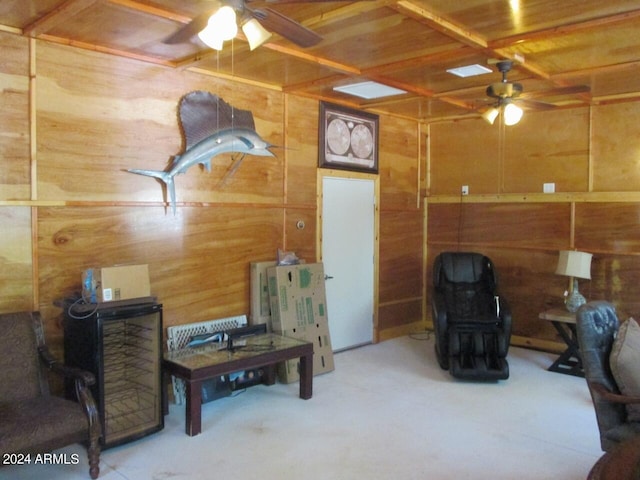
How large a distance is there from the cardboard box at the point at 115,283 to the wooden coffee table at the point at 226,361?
56cm

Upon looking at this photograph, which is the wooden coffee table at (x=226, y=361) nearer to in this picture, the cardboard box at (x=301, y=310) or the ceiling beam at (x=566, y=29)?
the cardboard box at (x=301, y=310)

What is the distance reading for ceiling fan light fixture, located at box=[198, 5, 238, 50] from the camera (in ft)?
7.78

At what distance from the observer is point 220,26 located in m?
2.44

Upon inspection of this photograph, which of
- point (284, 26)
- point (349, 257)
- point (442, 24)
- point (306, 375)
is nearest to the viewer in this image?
point (284, 26)

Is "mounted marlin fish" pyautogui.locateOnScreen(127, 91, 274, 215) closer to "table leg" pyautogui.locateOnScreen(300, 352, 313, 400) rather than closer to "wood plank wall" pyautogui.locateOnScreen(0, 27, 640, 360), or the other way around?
"wood plank wall" pyautogui.locateOnScreen(0, 27, 640, 360)

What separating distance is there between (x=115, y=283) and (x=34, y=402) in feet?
2.69

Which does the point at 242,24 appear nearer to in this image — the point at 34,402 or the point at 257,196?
the point at 34,402

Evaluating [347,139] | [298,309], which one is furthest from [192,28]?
[347,139]

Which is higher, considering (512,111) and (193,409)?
(512,111)

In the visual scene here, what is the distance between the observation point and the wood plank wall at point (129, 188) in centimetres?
350

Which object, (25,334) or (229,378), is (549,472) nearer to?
(229,378)

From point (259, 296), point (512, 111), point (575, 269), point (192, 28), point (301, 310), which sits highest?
point (192, 28)

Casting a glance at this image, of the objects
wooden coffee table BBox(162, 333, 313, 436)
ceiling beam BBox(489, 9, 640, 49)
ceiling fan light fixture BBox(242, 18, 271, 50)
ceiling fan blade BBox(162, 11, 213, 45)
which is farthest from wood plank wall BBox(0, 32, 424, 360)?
ceiling beam BBox(489, 9, 640, 49)

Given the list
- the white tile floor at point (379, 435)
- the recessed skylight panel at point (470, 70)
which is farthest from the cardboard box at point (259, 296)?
the recessed skylight panel at point (470, 70)
